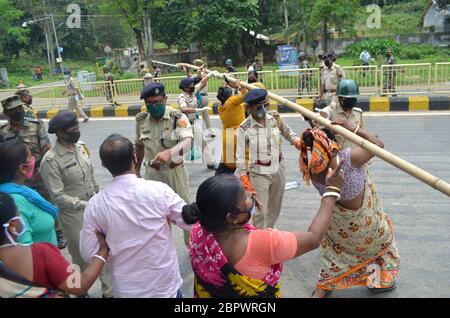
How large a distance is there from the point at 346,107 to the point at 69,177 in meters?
2.43

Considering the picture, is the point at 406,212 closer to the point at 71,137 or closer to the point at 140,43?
the point at 71,137

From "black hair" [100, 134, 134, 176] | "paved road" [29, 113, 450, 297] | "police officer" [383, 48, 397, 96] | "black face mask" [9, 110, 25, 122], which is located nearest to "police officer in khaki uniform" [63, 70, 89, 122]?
"paved road" [29, 113, 450, 297]

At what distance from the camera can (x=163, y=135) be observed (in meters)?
3.84

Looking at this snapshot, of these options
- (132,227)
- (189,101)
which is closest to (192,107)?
(189,101)

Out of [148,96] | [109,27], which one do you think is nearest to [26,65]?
[109,27]

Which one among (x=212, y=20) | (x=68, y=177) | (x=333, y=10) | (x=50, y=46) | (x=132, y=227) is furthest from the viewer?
(x=50, y=46)

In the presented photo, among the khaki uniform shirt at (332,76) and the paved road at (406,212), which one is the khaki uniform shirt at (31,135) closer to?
the paved road at (406,212)

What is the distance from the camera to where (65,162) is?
3.29m

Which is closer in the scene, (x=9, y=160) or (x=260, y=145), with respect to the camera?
(x=9, y=160)

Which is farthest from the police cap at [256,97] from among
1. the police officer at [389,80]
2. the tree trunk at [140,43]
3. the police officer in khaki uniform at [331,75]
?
the tree trunk at [140,43]

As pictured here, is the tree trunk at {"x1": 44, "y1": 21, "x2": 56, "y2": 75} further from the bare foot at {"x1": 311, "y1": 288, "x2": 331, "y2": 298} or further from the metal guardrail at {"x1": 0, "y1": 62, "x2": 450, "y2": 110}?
the bare foot at {"x1": 311, "y1": 288, "x2": 331, "y2": 298}

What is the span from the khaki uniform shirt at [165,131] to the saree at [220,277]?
186 cm

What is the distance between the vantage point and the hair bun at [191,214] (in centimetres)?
204

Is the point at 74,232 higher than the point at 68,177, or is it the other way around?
the point at 68,177
